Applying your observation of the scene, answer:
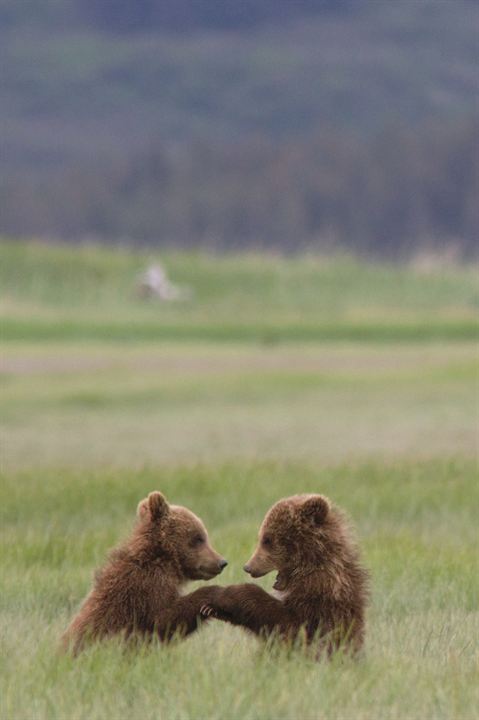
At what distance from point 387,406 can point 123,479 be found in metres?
9.26

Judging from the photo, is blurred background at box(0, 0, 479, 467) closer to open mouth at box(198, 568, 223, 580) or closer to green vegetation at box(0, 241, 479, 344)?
green vegetation at box(0, 241, 479, 344)

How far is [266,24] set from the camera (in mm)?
134875

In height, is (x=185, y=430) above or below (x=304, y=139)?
below

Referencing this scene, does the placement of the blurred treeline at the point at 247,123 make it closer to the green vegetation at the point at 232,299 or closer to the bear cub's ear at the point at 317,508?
the green vegetation at the point at 232,299

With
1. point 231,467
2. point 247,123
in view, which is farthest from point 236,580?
point 247,123

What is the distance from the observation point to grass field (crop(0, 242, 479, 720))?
475 cm

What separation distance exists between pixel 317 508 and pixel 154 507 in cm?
58

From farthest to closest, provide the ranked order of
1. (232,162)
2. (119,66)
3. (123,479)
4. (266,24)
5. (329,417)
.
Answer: (266,24)
(119,66)
(232,162)
(329,417)
(123,479)

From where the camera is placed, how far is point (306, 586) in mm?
5109

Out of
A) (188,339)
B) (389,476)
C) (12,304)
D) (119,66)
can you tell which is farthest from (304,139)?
(389,476)

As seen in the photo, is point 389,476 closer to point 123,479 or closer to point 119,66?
point 123,479

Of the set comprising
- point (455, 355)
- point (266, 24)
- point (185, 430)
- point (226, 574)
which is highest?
point (266, 24)

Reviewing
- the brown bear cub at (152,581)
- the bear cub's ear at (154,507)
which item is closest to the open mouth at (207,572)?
the brown bear cub at (152,581)

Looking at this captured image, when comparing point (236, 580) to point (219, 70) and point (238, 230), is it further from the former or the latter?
point (219, 70)
